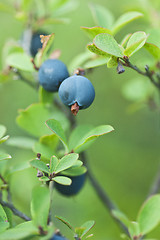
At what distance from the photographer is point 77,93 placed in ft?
2.53

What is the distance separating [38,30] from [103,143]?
870 millimetres

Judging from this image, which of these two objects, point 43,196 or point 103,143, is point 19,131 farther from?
point 43,196

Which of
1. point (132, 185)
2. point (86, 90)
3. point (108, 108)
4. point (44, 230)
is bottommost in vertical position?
point (132, 185)

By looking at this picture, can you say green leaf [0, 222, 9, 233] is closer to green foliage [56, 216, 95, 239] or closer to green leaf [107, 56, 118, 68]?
green foliage [56, 216, 95, 239]

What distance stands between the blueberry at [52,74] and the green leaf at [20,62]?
0.10 metres

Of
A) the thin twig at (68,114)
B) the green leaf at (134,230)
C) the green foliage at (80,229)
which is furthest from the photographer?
the thin twig at (68,114)

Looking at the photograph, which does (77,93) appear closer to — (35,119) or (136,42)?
(136,42)

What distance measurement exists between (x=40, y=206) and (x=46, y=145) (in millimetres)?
266

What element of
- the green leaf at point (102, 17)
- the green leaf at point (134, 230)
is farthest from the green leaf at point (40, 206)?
the green leaf at point (102, 17)

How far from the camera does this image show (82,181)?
104 cm

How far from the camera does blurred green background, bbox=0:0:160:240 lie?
1.71 meters

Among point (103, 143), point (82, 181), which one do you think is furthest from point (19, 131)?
point (82, 181)

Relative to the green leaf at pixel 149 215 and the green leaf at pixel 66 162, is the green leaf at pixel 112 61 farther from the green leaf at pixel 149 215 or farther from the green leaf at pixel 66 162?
the green leaf at pixel 149 215

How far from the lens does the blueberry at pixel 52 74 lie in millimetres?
900
